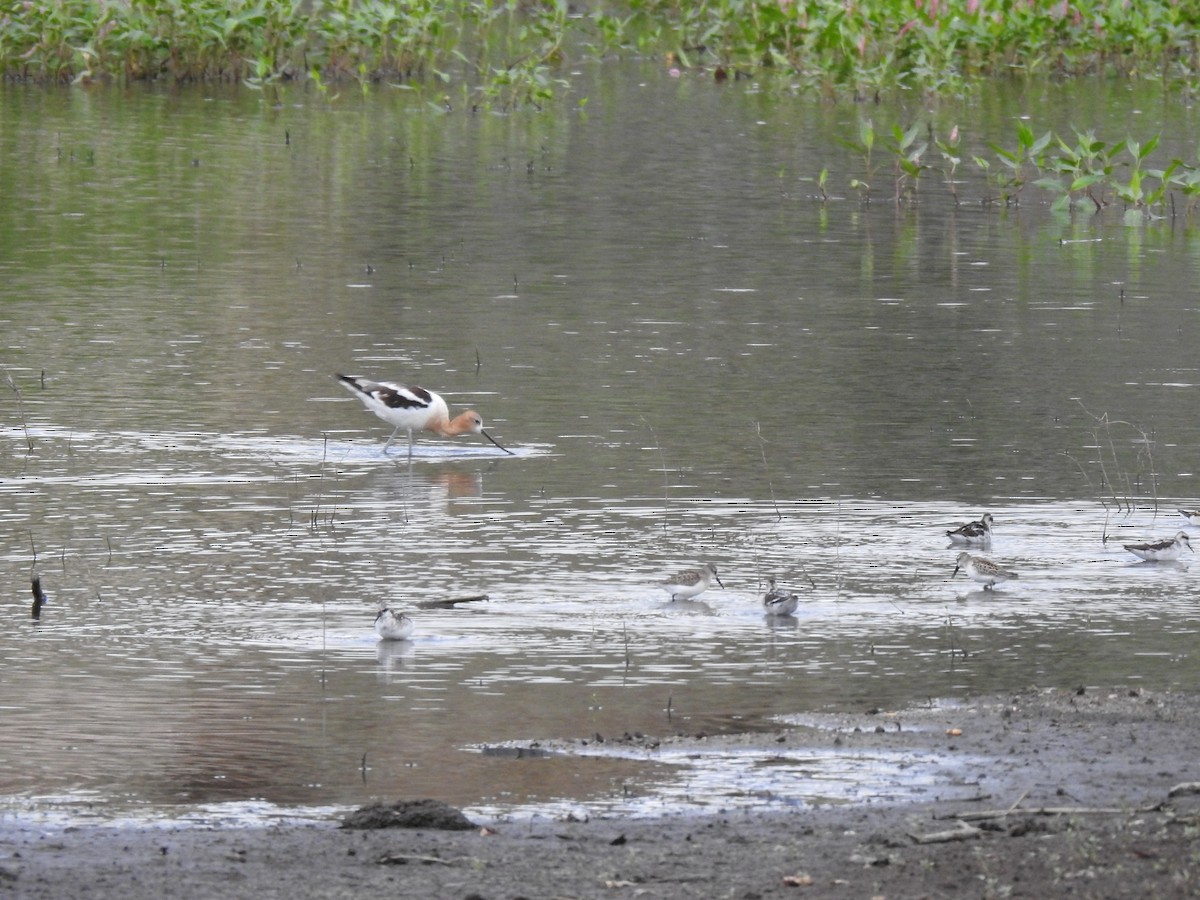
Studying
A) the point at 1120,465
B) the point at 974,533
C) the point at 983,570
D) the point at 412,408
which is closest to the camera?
the point at 983,570

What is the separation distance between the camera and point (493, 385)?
682 inches

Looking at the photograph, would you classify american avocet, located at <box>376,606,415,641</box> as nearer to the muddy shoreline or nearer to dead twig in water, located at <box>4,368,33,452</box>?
the muddy shoreline

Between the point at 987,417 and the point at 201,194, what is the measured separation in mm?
14172

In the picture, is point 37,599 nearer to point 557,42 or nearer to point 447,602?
point 447,602

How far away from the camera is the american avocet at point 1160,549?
12047mm

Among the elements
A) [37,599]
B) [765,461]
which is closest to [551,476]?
[765,461]

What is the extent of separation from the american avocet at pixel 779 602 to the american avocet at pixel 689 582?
0.30 meters

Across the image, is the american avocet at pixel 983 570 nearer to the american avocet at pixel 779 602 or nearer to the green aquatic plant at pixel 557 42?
the american avocet at pixel 779 602

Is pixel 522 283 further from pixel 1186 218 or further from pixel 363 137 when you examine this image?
pixel 363 137

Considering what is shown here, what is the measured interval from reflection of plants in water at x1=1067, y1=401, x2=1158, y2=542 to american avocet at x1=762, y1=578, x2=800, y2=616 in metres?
2.48

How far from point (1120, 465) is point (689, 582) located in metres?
4.46

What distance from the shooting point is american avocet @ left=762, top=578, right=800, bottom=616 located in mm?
10750

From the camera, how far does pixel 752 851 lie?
7305 mm

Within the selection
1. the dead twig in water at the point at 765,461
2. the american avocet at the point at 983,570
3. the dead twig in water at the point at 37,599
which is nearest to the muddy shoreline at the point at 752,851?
the american avocet at the point at 983,570
